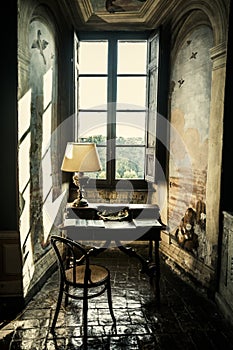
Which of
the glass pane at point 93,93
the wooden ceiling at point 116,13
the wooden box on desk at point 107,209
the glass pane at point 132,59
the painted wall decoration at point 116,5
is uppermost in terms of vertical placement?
the painted wall decoration at point 116,5

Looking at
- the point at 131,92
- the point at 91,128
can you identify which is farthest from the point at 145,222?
the point at 131,92

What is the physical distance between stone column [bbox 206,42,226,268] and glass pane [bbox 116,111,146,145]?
5.64 feet

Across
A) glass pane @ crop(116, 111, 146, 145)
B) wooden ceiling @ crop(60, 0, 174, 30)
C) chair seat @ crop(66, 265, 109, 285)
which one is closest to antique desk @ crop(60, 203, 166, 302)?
chair seat @ crop(66, 265, 109, 285)

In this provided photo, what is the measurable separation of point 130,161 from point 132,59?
63.3 inches

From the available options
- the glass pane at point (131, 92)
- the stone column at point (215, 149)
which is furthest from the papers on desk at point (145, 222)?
the glass pane at point (131, 92)

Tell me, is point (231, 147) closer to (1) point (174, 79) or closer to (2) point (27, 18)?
(1) point (174, 79)

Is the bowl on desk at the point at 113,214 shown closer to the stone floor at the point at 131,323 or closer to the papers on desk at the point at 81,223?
the papers on desk at the point at 81,223

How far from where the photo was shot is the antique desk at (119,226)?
340cm

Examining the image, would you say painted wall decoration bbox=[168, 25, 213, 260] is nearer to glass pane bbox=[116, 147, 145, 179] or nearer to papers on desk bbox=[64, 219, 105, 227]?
glass pane bbox=[116, 147, 145, 179]

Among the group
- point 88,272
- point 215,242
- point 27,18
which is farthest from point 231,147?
point 27,18

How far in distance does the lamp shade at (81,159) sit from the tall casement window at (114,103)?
4.88 ft

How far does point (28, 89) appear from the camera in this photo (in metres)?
3.40

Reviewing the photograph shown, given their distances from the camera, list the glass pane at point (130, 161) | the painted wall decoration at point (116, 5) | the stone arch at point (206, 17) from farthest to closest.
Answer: the glass pane at point (130, 161), the painted wall decoration at point (116, 5), the stone arch at point (206, 17)

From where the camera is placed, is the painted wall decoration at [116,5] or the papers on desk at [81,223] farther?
the painted wall decoration at [116,5]
